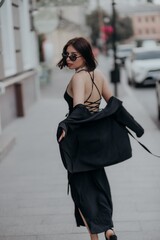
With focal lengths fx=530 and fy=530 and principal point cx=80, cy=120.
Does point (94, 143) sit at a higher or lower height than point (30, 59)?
higher

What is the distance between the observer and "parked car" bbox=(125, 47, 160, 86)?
2114cm

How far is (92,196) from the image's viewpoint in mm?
4207

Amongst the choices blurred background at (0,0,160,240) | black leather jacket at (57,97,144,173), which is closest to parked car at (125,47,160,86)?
blurred background at (0,0,160,240)

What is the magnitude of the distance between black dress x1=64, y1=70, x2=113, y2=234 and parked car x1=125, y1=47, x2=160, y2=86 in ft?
55.8

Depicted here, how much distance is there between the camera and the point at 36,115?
13.2 metres

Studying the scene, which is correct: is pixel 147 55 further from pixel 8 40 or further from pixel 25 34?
pixel 8 40

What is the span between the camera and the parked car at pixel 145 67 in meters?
21.1

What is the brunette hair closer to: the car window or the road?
the road

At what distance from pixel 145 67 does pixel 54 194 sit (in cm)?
1562

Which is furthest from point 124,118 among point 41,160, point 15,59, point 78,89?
point 15,59

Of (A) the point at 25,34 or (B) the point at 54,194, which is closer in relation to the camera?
(B) the point at 54,194

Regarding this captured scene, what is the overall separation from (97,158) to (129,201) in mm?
1811

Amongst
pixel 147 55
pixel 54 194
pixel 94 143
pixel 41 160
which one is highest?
pixel 94 143

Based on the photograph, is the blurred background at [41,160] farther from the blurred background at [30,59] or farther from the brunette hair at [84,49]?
the brunette hair at [84,49]
